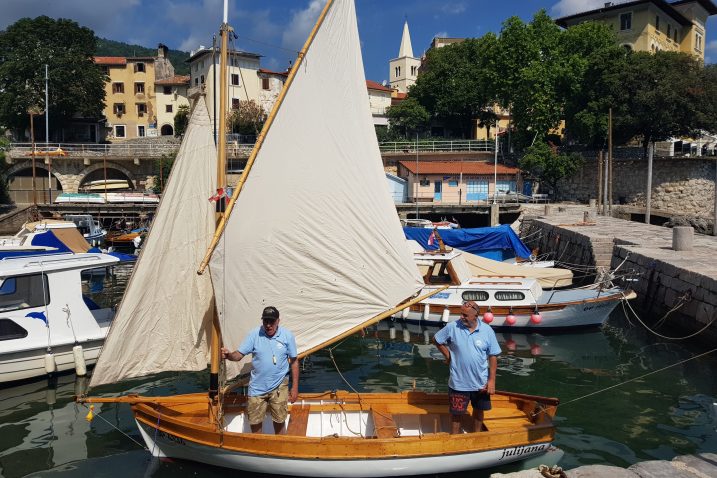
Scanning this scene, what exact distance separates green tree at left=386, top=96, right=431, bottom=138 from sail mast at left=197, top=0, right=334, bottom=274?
5704 centimetres

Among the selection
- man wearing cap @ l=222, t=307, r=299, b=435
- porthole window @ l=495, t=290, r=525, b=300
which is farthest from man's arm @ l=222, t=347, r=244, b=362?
porthole window @ l=495, t=290, r=525, b=300

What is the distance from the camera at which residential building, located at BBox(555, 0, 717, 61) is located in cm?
5609

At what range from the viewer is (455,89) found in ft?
209

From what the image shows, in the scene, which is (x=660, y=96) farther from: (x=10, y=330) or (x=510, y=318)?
(x=10, y=330)

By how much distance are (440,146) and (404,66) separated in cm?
6146

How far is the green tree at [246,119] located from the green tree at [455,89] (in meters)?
19.1

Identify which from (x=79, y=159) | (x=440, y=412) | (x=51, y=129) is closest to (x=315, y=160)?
(x=440, y=412)

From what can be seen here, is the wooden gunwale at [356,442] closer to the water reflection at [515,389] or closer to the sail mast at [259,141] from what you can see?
the water reflection at [515,389]

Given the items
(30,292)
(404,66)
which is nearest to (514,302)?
(30,292)

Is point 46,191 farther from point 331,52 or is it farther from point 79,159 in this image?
point 331,52

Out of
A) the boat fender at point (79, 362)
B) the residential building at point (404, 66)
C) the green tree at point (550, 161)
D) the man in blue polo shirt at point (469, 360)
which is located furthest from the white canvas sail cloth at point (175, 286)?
the residential building at point (404, 66)

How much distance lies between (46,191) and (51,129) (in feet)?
35.1

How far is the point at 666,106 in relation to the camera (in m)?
42.7

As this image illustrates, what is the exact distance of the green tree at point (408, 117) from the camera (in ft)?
214
